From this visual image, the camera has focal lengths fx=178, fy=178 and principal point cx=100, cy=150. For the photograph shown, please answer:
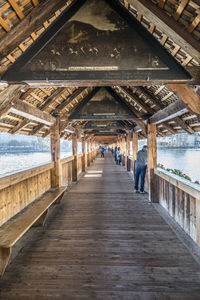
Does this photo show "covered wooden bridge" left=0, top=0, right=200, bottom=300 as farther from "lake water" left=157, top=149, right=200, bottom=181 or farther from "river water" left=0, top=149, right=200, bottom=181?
"lake water" left=157, top=149, right=200, bottom=181

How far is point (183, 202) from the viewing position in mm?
3914

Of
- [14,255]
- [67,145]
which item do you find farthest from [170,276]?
[67,145]

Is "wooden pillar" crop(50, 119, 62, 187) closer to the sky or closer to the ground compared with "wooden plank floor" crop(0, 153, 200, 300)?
closer to the sky

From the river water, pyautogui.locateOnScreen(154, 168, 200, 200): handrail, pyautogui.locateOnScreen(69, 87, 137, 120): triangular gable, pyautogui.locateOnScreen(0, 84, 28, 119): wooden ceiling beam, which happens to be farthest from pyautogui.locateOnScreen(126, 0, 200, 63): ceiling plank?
the river water

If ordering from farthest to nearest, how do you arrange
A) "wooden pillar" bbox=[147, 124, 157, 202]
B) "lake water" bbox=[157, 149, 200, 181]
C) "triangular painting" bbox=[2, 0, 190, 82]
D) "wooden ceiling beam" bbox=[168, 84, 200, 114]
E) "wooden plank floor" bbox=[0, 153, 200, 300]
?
"lake water" bbox=[157, 149, 200, 181]
"wooden pillar" bbox=[147, 124, 157, 202]
"wooden ceiling beam" bbox=[168, 84, 200, 114]
"triangular painting" bbox=[2, 0, 190, 82]
"wooden plank floor" bbox=[0, 153, 200, 300]

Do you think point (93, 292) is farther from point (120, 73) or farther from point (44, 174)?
point (44, 174)

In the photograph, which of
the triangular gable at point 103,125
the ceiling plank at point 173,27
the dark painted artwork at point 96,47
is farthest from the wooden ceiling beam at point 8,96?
the triangular gable at point 103,125

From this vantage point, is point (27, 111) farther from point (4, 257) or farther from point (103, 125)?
point (103, 125)

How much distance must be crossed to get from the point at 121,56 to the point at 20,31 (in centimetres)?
165

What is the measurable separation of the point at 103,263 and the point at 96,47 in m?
3.60

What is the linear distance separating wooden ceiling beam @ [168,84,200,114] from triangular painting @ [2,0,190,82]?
0.18m

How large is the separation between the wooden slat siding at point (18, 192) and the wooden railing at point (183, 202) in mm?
3733

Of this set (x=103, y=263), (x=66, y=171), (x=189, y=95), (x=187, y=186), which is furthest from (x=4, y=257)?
(x=66, y=171)

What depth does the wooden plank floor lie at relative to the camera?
240 cm
